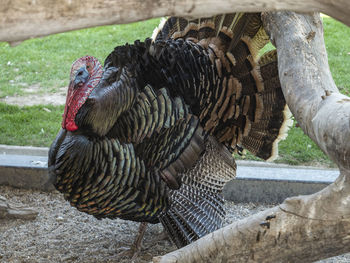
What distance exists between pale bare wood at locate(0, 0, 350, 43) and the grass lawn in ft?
12.2

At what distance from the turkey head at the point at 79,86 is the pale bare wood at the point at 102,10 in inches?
75.2

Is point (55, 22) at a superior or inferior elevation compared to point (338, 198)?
superior

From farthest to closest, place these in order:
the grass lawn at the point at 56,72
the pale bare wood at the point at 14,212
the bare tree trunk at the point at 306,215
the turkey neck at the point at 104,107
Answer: the grass lawn at the point at 56,72
the pale bare wood at the point at 14,212
the turkey neck at the point at 104,107
the bare tree trunk at the point at 306,215

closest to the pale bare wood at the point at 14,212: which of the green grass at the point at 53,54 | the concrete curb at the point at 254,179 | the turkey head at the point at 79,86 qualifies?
the concrete curb at the point at 254,179

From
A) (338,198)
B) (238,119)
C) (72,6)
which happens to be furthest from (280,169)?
(72,6)

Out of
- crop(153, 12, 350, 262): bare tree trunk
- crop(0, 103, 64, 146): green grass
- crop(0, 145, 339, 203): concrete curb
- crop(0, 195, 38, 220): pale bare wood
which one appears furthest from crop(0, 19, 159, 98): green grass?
crop(153, 12, 350, 262): bare tree trunk

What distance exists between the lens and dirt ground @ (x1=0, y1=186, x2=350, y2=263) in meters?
3.55

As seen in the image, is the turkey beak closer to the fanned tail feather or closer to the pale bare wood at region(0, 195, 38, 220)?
the fanned tail feather

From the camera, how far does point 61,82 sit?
6879mm

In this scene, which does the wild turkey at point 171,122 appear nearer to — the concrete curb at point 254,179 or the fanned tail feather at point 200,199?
the fanned tail feather at point 200,199

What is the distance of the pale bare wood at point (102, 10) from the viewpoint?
1.18 metres

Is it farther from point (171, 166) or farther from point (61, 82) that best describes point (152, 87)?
point (61, 82)

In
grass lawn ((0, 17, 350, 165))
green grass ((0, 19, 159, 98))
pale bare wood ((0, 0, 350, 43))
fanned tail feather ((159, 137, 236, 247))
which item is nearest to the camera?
pale bare wood ((0, 0, 350, 43))

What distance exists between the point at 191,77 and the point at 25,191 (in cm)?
190
